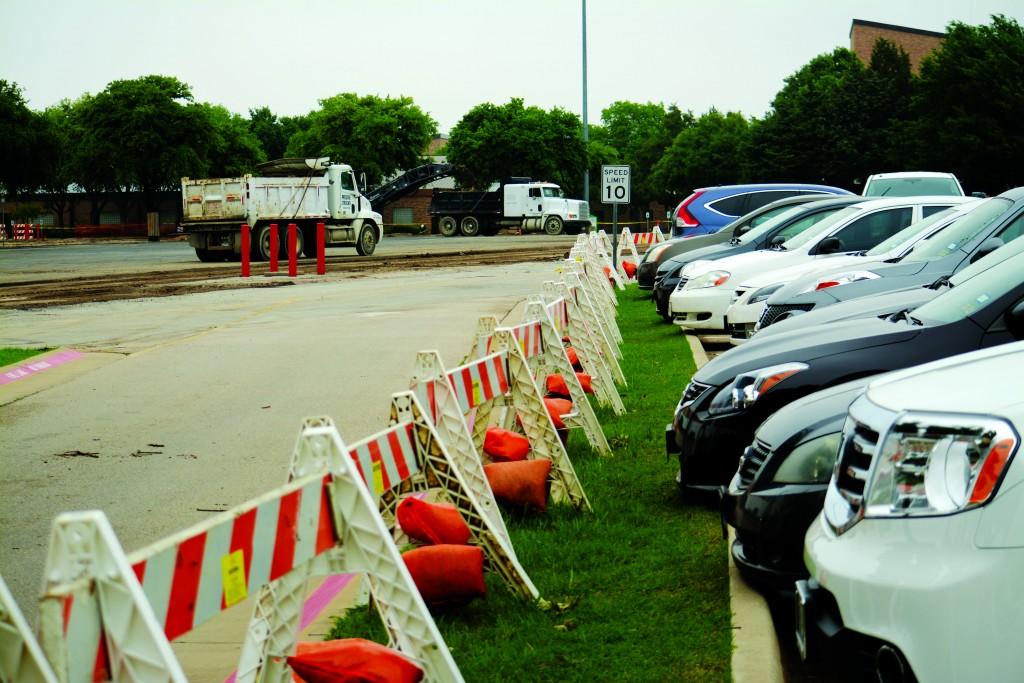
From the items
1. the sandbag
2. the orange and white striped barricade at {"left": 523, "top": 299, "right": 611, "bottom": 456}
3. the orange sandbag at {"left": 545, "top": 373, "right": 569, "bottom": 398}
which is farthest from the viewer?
the orange sandbag at {"left": 545, "top": 373, "right": 569, "bottom": 398}

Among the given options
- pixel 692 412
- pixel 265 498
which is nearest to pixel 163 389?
A: pixel 692 412

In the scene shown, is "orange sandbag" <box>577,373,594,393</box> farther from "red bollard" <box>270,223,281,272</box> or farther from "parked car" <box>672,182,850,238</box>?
"red bollard" <box>270,223,281,272</box>

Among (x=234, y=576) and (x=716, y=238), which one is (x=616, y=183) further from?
(x=234, y=576)

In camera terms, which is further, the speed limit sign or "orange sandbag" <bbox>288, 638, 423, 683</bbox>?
the speed limit sign

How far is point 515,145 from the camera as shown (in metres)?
78.4

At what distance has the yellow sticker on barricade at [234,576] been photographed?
119 inches

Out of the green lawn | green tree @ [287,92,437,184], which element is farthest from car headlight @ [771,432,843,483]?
green tree @ [287,92,437,184]

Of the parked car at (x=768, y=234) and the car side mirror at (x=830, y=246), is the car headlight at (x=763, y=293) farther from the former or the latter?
the parked car at (x=768, y=234)

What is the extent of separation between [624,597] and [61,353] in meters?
10.4

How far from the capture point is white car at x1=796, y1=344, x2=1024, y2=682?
3043 millimetres

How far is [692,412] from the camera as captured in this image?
6539 mm

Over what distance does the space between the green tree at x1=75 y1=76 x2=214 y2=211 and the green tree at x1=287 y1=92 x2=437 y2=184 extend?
425 inches

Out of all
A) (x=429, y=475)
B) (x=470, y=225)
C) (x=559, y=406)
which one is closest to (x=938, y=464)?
(x=429, y=475)

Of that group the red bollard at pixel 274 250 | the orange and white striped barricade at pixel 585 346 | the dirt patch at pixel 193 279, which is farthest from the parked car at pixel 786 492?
the red bollard at pixel 274 250
